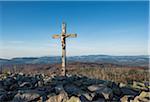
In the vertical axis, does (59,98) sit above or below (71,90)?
below

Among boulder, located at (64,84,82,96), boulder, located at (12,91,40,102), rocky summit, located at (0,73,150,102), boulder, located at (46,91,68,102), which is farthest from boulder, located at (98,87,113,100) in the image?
boulder, located at (12,91,40,102)

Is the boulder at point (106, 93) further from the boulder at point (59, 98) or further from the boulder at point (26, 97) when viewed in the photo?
the boulder at point (26, 97)

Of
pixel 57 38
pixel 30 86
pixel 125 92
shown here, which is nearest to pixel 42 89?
pixel 30 86

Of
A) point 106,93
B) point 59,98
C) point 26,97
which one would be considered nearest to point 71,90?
point 59,98

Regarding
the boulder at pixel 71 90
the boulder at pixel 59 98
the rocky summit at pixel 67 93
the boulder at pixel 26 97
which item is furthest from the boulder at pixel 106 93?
the boulder at pixel 26 97

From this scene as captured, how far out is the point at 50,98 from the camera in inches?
380

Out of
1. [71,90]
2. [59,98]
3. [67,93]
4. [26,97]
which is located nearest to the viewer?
[59,98]

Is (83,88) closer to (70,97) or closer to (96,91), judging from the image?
(96,91)

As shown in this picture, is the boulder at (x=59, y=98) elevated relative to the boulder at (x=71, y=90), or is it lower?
lower

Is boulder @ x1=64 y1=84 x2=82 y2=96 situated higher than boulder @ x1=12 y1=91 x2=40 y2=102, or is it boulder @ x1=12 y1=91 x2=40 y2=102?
boulder @ x1=64 y1=84 x2=82 y2=96

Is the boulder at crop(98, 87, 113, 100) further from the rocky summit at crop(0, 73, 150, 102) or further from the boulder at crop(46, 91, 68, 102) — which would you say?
the boulder at crop(46, 91, 68, 102)

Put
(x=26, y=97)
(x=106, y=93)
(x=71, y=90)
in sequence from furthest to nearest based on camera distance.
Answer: (x=71, y=90), (x=106, y=93), (x=26, y=97)

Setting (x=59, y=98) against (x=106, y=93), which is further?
(x=106, y=93)

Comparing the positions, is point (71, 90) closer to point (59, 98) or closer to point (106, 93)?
point (59, 98)
